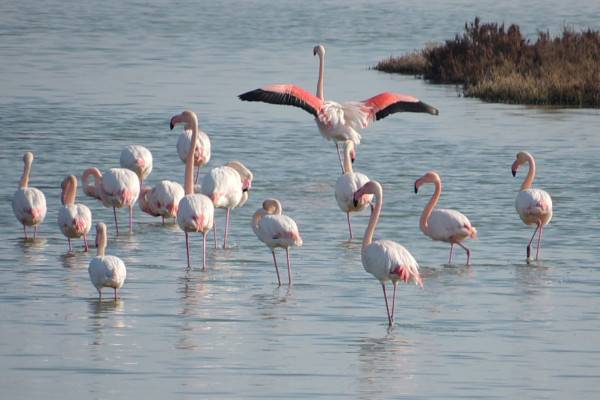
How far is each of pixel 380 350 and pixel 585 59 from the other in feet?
64.0

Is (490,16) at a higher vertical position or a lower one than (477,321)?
higher

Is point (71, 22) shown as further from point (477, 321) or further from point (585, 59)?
point (477, 321)

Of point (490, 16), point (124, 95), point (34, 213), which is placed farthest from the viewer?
point (490, 16)

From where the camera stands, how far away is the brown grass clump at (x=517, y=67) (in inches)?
1075

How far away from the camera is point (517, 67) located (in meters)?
29.4

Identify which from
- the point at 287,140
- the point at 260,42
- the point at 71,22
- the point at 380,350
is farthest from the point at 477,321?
the point at 71,22

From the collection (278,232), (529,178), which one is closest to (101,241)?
(278,232)

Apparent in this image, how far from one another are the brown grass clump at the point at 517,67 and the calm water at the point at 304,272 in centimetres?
67

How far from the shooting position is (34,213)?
46.8 feet

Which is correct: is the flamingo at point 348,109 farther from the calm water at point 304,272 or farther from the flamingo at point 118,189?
the flamingo at point 118,189

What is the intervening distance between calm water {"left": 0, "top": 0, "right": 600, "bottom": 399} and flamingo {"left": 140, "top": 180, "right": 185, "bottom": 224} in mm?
317

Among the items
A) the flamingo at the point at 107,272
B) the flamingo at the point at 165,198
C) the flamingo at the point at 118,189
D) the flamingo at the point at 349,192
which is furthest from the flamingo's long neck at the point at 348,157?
the flamingo at the point at 107,272

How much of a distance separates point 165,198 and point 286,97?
4.29m

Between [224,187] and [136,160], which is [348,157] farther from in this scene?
[224,187]
